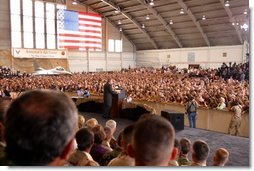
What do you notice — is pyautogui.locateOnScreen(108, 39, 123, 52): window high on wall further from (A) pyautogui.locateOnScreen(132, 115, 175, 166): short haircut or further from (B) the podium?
(A) pyautogui.locateOnScreen(132, 115, 175, 166): short haircut

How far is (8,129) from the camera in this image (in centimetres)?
85

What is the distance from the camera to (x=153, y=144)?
111 centimetres

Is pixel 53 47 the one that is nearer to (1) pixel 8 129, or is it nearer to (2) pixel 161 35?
(2) pixel 161 35

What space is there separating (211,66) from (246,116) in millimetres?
18576

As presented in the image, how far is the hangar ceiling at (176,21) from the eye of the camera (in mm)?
19812

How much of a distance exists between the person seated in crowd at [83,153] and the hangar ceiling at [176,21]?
17685 millimetres

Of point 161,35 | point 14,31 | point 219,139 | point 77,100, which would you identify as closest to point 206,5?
point 161,35

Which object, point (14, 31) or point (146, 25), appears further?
point (146, 25)

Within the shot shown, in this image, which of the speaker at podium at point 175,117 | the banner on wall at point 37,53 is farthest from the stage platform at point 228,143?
the banner on wall at point 37,53

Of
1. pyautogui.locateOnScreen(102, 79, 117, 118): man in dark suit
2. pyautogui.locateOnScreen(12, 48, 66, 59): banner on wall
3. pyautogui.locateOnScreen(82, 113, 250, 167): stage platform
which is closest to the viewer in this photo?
pyautogui.locateOnScreen(82, 113, 250, 167): stage platform

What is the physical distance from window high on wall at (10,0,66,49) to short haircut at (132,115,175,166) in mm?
21506

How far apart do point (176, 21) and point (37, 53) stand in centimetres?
1161

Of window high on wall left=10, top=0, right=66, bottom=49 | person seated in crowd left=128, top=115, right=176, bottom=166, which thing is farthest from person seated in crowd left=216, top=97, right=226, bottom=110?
window high on wall left=10, top=0, right=66, bottom=49

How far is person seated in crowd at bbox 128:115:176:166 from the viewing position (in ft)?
3.65
